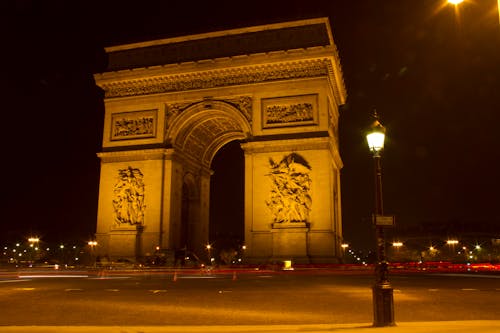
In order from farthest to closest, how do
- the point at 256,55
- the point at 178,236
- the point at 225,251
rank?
1. the point at 225,251
2. the point at 178,236
3. the point at 256,55

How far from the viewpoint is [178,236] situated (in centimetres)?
3641

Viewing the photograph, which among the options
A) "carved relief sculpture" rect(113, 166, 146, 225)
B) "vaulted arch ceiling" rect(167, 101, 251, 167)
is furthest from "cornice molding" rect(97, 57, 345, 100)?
"carved relief sculpture" rect(113, 166, 146, 225)

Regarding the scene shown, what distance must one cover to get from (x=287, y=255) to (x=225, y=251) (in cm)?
6626

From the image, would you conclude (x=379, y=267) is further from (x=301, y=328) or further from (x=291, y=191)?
(x=291, y=191)

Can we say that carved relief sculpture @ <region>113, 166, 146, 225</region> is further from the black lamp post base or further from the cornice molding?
A: the black lamp post base

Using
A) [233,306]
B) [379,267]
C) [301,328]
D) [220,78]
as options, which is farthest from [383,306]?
[220,78]

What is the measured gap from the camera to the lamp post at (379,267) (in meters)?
9.05

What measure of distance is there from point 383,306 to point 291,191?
2285cm

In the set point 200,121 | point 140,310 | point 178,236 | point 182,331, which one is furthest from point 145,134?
point 182,331

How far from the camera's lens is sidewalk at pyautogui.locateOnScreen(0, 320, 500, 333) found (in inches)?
332

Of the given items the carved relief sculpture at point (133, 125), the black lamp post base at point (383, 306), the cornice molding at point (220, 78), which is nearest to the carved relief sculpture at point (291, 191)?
the cornice molding at point (220, 78)

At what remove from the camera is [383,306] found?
906 centimetres

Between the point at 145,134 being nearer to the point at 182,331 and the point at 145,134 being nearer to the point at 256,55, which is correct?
the point at 256,55

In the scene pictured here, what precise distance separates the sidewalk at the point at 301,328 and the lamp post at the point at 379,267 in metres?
0.24
